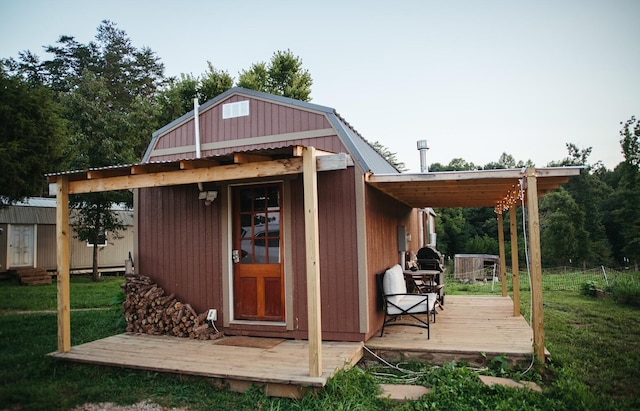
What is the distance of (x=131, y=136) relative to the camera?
14.5m

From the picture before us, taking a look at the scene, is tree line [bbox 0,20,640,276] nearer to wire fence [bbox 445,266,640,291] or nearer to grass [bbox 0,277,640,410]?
grass [bbox 0,277,640,410]

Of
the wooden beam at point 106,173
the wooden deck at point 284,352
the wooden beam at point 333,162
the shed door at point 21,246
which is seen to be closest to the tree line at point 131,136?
the shed door at point 21,246

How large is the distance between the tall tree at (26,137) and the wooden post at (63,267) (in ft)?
15.5

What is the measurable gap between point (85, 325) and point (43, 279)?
805cm

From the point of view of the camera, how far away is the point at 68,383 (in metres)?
4.27

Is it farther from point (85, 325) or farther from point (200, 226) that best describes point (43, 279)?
point (200, 226)

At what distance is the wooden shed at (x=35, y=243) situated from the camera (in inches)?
535

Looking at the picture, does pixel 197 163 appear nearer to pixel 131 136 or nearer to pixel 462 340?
pixel 462 340

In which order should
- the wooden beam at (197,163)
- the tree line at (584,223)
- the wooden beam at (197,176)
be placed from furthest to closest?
the tree line at (584,223), the wooden beam at (197,163), the wooden beam at (197,176)

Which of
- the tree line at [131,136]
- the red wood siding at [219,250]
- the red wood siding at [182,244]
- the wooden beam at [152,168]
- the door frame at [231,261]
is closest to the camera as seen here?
the wooden beam at [152,168]

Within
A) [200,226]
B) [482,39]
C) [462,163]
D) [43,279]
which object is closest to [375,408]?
[200,226]

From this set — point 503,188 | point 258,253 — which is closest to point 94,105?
point 258,253

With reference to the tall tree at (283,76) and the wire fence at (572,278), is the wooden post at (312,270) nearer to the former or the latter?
the wire fence at (572,278)

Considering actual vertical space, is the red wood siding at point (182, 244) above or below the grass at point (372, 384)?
above
